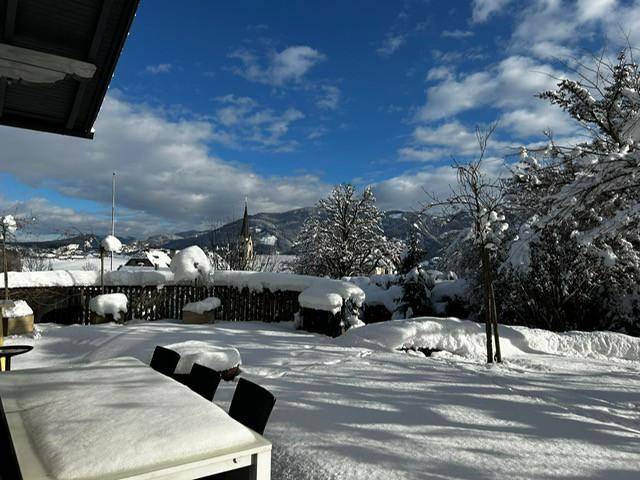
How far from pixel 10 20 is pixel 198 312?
8268 mm

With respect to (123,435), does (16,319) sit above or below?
below

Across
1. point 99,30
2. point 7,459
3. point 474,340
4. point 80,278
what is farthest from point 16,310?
point 474,340

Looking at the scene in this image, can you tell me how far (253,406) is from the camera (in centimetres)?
236

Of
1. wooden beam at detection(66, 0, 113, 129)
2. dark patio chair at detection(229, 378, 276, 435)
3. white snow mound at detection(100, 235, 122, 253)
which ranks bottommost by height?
dark patio chair at detection(229, 378, 276, 435)

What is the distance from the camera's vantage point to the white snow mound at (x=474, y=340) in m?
7.99

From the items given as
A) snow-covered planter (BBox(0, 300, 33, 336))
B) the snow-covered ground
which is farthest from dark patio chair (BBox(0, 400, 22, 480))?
snow-covered planter (BBox(0, 300, 33, 336))

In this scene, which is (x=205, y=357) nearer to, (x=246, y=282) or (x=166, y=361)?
(x=166, y=361)

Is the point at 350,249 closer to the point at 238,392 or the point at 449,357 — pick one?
the point at 449,357

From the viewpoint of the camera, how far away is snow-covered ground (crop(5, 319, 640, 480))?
3090 millimetres

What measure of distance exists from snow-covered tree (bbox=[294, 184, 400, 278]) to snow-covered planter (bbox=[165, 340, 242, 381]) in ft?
67.7

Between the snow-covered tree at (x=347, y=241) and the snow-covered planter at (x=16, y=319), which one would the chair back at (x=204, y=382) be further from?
the snow-covered tree at (x=347, y=241)

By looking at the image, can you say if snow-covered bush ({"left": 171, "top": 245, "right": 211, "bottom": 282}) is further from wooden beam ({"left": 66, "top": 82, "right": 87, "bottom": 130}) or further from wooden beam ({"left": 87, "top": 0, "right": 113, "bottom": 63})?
wooden beam ({"left": 87, "top": 0, "right": 113, "bottom": 63})

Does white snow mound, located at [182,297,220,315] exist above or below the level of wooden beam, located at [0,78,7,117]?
below

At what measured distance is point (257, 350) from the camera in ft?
23.6
